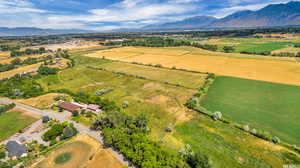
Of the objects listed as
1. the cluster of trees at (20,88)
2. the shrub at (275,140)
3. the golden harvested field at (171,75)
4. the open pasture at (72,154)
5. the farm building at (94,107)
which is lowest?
the open pasture at (72,154)

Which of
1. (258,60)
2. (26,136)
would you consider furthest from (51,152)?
(258,60)

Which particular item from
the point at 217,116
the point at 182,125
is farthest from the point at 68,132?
the point at 217,116

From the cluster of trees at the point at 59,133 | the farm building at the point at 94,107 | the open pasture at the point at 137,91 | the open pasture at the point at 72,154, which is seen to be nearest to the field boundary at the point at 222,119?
the open pasture at the point at 137,91

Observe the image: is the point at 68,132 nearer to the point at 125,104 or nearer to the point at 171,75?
the point at 125,104

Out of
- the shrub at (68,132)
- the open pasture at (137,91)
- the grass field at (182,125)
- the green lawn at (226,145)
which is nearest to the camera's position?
the green lawn at (226,145)

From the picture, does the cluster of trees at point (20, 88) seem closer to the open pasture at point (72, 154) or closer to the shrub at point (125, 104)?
the shrub at point (125, 104)

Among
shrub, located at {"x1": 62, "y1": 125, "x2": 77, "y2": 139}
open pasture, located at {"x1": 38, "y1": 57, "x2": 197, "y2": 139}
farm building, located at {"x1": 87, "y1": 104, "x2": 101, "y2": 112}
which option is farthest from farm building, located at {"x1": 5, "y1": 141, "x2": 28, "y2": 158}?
open pasture, located at {"x1": 38, "y1": 57, "x2": 197, "y2": 139}
